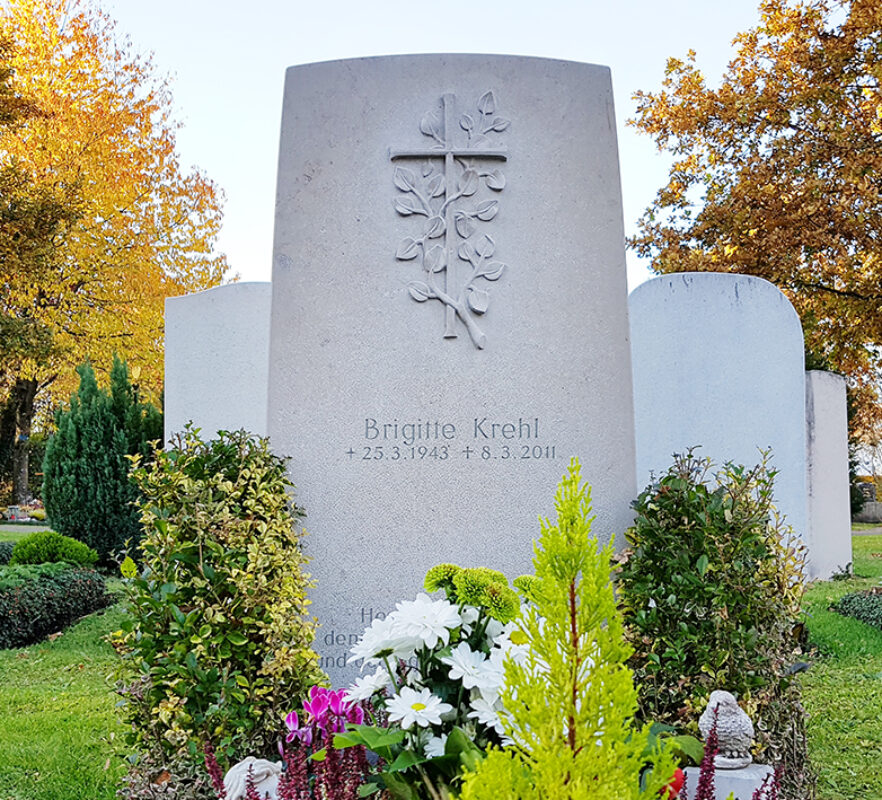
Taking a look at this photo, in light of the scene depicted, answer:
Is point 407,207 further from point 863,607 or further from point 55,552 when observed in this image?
point 55,552

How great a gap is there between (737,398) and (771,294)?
91 cm

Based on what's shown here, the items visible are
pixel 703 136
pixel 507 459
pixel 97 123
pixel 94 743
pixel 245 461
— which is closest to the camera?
pixel 245 461

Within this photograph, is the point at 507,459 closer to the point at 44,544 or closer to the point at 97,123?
the point at 44,544

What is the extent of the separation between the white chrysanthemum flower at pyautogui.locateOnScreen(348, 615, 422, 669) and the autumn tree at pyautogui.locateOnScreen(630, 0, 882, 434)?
9047 millimetres

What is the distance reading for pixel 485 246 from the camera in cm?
412

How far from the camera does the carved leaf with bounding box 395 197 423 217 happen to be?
4145 mm

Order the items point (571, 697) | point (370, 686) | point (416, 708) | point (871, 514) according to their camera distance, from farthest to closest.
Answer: point (871, 514)
point (370, 686)
point (416, 708)
point (571, 697)

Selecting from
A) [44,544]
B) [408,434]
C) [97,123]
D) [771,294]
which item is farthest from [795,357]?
[97,123]

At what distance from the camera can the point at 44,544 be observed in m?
9.42

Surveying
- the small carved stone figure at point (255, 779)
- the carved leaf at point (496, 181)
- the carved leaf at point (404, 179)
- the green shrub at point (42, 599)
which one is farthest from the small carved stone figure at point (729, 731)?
the green shrub at point (42, 599)

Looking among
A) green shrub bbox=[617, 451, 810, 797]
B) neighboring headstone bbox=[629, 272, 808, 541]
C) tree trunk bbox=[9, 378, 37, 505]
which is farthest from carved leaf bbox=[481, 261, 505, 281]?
tree trunk bbox=[9, 378, 37, 505]

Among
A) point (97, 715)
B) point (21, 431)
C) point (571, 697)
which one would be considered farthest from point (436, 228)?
point (21, 431)

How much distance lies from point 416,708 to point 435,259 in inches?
90.5

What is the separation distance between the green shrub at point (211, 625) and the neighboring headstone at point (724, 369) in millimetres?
4445
